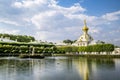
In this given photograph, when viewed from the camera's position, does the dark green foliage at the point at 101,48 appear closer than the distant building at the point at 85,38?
Yes

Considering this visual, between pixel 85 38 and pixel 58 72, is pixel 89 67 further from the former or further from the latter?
pixel 85 38

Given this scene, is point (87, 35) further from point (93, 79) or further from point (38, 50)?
point (93, 79)

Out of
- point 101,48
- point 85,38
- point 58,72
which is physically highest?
point 85,38

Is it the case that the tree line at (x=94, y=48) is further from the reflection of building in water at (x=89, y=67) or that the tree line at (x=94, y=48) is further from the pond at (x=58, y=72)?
the pond at (x=58, y=72)

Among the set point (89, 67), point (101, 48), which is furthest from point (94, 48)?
point (89, 67)

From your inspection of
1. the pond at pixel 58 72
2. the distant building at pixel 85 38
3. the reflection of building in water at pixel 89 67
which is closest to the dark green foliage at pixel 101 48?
the distant building at pixel 85 38

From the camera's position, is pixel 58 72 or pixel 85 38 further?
pixel 85 38

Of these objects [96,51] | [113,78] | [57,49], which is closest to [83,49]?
[96,51]

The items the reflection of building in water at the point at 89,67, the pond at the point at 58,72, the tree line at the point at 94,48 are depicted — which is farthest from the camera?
the tree line at the point at 94,48

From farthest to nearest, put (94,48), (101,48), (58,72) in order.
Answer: (94,48), (101,48), (58,72)

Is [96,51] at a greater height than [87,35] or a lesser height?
lesser

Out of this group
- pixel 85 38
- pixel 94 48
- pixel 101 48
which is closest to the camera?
pixel 101 48

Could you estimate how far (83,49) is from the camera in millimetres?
72062

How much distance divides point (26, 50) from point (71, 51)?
→ 14.9 m
